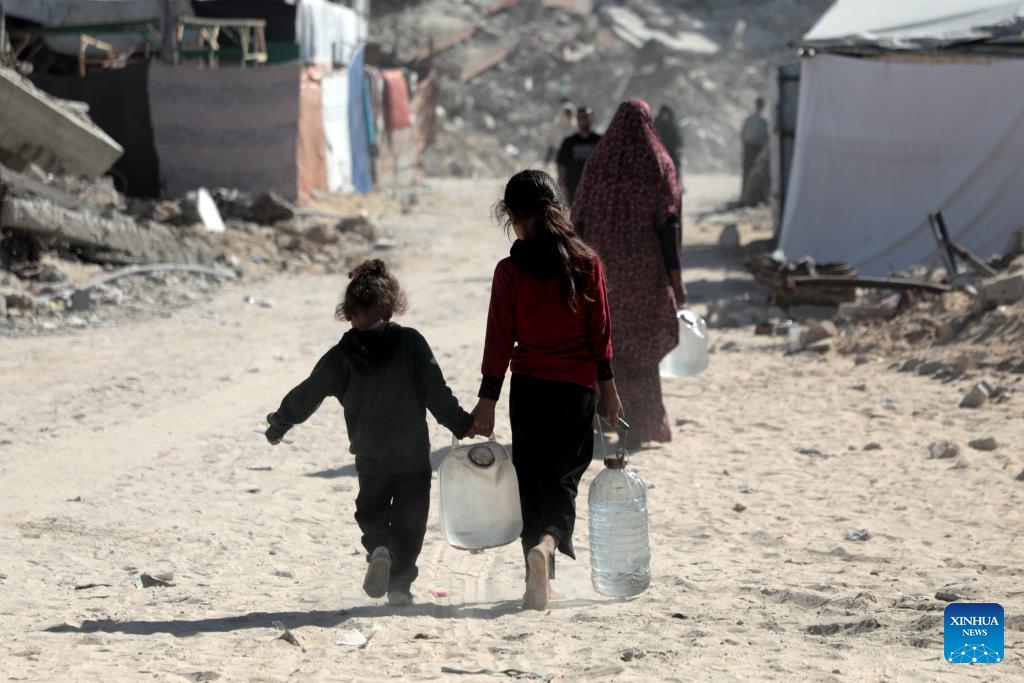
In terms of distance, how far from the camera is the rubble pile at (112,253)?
10344 millimetres

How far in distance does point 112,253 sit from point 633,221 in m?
7.19

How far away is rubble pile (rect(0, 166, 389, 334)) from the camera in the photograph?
1034cm

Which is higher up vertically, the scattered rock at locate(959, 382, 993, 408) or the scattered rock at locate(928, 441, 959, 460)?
the scattered rock at locate(959, 382, 993, 408)

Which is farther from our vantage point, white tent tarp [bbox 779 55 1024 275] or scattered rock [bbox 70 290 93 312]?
white tent tarp [bbox 779 55 1024 275]

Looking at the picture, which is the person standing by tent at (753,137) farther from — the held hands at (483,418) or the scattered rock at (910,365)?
the held hands at (483,418)

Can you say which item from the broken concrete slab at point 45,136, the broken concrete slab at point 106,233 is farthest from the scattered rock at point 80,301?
the broken concrete slab at point 45,136

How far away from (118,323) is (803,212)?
670 cm

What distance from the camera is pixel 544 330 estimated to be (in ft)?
12.9

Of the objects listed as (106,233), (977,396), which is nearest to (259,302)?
(106,233)

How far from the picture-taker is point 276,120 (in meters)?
16.7

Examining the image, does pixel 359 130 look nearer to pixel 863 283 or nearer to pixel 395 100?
pixel 395 100

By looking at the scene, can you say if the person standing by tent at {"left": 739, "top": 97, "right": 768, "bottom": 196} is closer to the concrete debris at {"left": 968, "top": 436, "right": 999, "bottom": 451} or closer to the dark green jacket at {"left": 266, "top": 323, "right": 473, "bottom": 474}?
the concrete debris at {"left": 968, "top": 436, "right": 999, "bottom": 451}

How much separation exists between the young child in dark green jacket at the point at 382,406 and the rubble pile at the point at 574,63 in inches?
1059

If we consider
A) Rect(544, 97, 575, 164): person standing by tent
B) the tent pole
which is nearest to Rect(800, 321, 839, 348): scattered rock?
Rect(544, 97, 575, 164): person standing by tent
